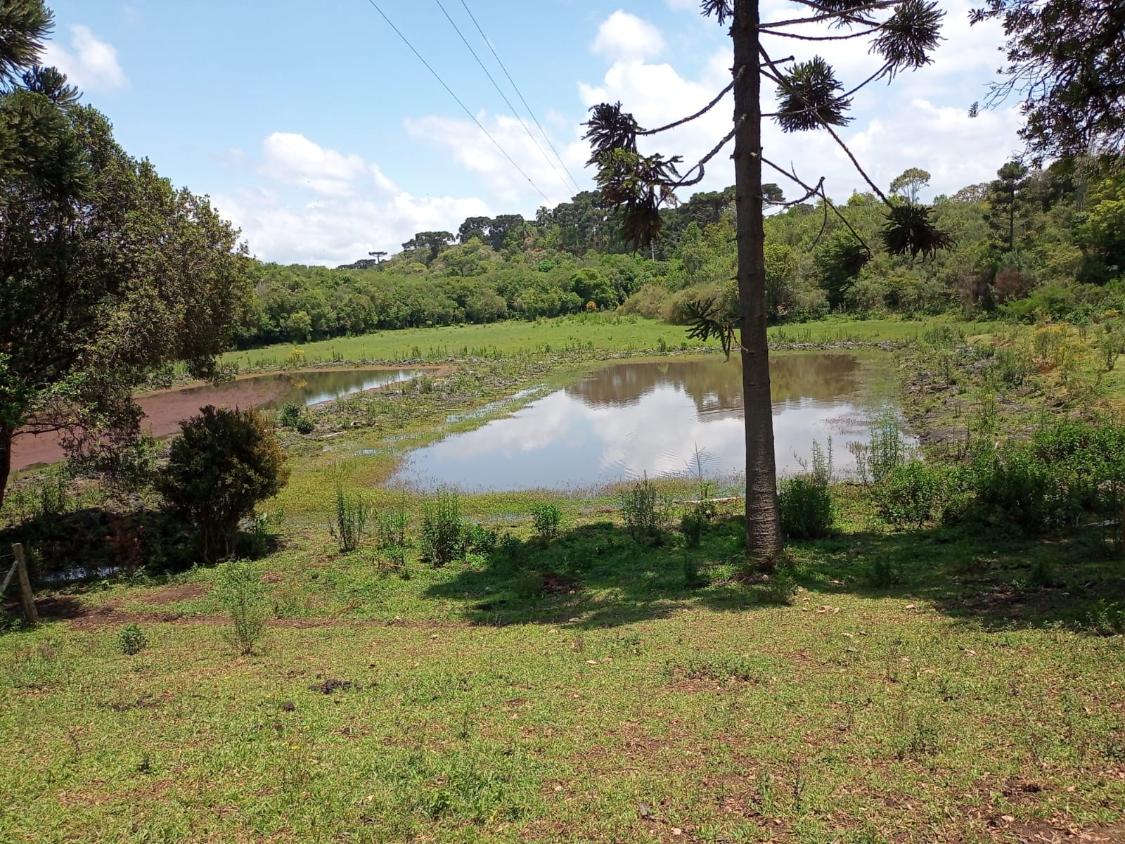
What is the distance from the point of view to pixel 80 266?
11273mm

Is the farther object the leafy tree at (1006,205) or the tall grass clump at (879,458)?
the leafy tree at (1006,205)

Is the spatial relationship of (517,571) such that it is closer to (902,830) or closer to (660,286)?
(902,830)

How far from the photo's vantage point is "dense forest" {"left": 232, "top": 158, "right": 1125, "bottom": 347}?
37500 mm

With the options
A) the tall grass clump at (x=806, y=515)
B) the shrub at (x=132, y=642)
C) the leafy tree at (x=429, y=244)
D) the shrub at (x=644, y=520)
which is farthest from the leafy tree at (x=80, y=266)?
the leafy tree at (x=429, y=244)

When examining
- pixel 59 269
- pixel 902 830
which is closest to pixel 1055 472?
pixel 902 830

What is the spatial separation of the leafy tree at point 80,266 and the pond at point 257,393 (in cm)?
1978

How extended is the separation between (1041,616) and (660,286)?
78.2m

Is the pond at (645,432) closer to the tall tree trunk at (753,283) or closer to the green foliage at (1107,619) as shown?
the tall tree trunk at (753,283)

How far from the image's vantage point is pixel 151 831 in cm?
357

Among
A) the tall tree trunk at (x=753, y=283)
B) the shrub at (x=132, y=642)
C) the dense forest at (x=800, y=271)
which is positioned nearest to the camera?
the shrub at (x=132, y=642)

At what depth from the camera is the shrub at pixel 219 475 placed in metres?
12.4

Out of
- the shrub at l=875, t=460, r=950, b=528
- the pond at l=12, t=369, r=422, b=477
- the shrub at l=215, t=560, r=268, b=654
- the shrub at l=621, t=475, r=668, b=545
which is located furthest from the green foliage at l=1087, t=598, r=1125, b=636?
the pond at l=12, t=369, r=422, b=477

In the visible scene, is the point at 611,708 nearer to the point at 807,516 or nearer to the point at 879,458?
the point at 807,516

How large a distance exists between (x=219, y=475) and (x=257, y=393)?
113 feet
